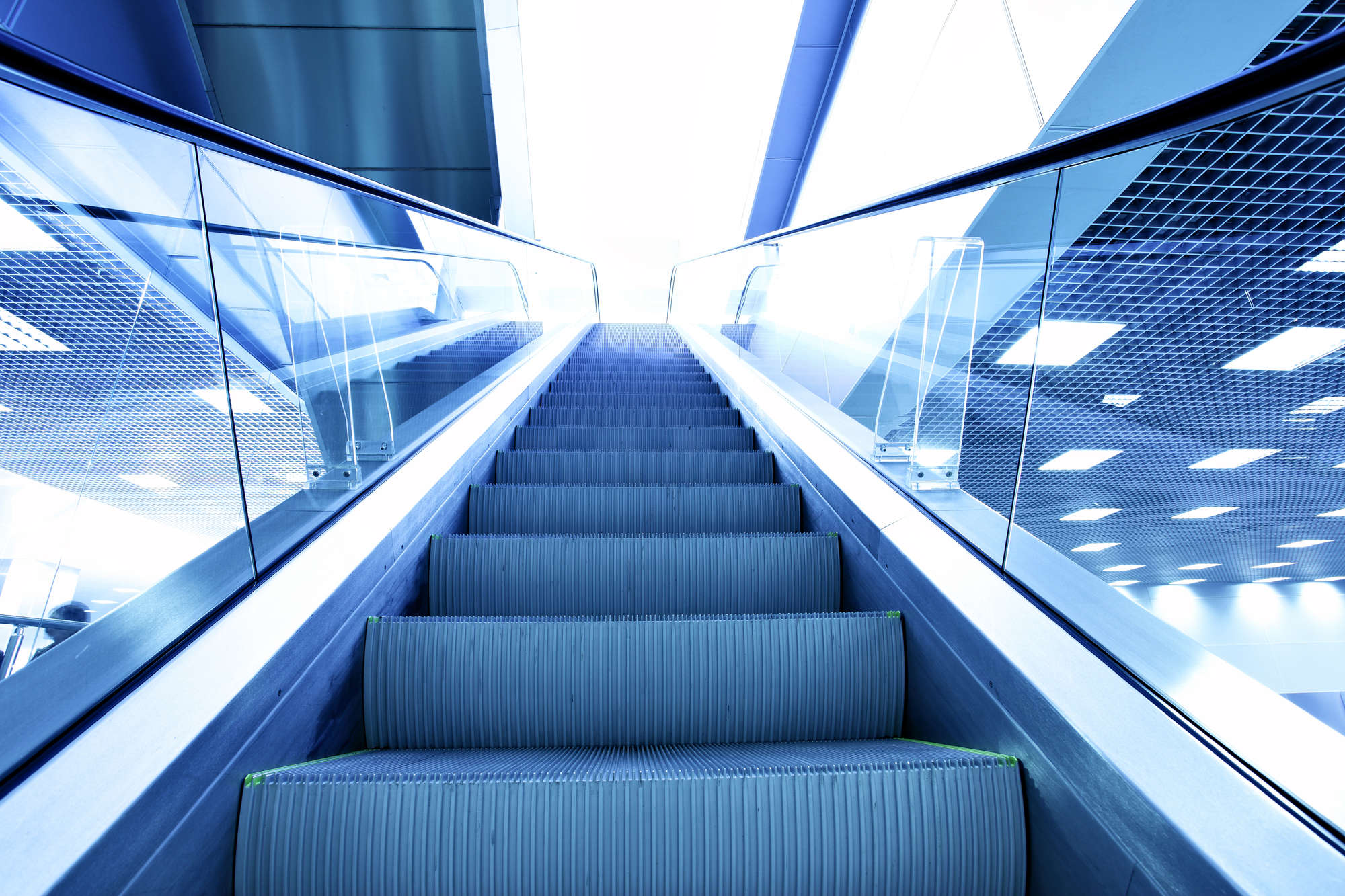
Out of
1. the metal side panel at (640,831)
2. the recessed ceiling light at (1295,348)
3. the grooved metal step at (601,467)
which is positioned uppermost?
the recessed ceiling light at (1295,348)

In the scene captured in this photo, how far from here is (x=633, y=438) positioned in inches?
137

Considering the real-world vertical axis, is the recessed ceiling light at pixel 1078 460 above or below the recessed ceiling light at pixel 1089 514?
above

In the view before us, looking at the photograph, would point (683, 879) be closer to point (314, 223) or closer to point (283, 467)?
point (283, 467)

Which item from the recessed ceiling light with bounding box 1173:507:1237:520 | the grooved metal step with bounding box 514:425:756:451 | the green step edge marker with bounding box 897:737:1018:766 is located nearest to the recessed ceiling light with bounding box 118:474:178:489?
the green step edge marker with bounding box 897:737:1018:766

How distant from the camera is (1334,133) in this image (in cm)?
187

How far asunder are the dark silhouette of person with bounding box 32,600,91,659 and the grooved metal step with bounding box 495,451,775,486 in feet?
6.67

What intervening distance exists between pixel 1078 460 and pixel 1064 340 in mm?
277

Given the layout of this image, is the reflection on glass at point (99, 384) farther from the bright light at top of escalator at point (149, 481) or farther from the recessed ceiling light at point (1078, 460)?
the recessed ceiling light at point (1078, 460)

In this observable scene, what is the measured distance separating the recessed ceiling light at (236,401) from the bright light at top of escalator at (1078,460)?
5.80 ft

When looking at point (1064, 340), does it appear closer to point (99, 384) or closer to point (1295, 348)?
point (1295, 348)

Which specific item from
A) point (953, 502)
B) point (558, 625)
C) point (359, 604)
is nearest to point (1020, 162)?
point (953, 502)

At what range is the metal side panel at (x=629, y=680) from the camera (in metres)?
1.55

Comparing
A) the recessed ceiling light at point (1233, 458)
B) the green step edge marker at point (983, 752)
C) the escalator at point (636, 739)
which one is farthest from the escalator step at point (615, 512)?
the recessed ceiling light at point (1233, 458)

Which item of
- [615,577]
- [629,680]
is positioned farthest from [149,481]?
[615,577]
